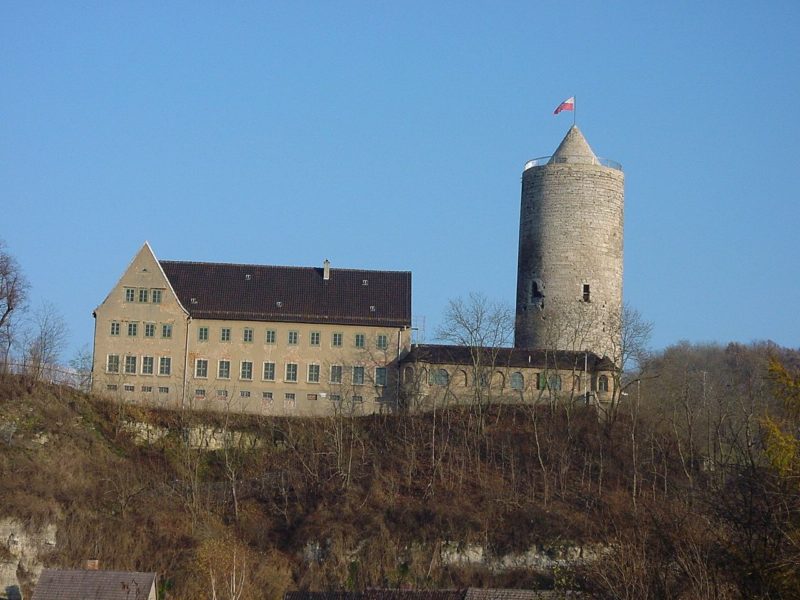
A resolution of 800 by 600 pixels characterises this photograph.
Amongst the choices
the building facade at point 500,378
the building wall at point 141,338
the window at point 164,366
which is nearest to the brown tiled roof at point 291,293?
the building wall at point 141,338

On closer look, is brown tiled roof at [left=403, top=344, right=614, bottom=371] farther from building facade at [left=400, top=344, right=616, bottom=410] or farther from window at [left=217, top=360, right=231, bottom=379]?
window at [left=217, top=360, right=231, bottom=379]

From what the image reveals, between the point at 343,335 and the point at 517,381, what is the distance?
25.1 ft

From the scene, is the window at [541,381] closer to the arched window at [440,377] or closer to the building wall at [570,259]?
the building wall at [570,259]

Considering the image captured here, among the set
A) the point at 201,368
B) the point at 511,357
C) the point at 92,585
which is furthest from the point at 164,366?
the point at 92,585

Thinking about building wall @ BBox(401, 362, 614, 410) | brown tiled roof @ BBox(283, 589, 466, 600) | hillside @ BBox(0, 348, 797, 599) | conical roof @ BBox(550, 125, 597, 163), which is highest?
conical roof @ BBox(550, 125, 597, 163)

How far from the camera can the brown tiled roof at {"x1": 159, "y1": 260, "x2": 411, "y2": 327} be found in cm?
6144

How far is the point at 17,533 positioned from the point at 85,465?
4670 millimetres

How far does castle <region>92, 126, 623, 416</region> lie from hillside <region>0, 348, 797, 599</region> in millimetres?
1728

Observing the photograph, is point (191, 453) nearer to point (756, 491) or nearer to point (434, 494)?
point (434, 494)

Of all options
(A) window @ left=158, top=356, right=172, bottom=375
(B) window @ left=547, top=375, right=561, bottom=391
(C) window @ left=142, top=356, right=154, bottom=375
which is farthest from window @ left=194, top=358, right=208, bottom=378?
(B) window @ left=547, top=375, right=561, bottom=391

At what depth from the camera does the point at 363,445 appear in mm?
56000

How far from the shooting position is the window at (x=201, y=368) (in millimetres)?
60500

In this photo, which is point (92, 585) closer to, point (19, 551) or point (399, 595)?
point (19, 551)

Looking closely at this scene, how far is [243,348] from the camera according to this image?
6106 cm
